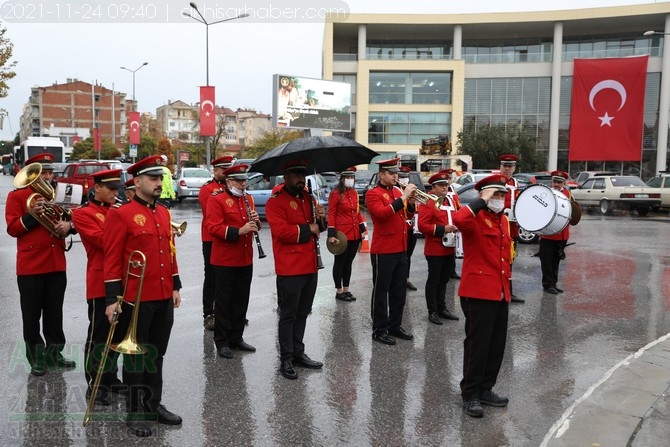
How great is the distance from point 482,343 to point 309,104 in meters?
31.3

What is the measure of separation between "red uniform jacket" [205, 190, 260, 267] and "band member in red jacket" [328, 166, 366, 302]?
8.27ft

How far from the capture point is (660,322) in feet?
24.9

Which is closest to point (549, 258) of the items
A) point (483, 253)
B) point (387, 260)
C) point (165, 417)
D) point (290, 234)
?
point (387, 260)

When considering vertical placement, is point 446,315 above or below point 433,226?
below

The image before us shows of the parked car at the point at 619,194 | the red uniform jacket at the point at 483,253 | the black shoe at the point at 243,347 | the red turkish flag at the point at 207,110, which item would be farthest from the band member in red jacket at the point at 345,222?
the red turkish flag at the point at 207,110

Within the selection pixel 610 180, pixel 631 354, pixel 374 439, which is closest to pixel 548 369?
pixel 631 354

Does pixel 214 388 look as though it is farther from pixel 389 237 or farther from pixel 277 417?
pixel 389 237

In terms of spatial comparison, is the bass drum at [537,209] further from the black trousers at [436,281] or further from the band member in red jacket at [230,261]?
the band member in red jacket at [230,261]

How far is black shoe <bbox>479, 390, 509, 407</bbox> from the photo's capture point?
4.89 m

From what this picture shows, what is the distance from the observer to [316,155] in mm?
5723

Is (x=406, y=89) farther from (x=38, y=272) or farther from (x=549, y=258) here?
(x=38, y=272)

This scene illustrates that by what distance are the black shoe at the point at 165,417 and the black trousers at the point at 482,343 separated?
2284 mm

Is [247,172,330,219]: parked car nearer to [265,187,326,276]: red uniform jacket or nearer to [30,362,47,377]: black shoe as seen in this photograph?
[265,187,326,276]: red uniform jacket

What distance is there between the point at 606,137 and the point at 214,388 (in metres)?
44.4
